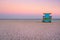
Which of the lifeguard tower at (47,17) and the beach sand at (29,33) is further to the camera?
the lifeguard tower at (47,17)

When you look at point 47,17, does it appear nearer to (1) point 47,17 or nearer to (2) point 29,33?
(1) point 47,17

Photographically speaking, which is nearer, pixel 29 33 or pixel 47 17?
pixel 29 33

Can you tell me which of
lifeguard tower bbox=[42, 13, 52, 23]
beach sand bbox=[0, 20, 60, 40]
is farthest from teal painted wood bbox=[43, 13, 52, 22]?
beach sand bbox=[0, 20, 60, 40]

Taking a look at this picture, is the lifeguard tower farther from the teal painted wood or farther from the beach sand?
the beach sand

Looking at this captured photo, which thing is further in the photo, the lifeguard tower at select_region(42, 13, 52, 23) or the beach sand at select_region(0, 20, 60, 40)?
the lifeguard tower at select_region(42, 13, 52, 23)

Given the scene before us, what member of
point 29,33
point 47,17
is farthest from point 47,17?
point 29,33

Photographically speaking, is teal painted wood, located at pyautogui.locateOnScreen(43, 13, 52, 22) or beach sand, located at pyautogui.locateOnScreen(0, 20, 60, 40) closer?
beach sand, located at pyautogui.locateOnScreen(0, 20, 60, 40)

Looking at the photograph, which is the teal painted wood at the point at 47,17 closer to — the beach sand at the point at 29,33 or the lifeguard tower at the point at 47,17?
the lifeguard tower at the point at 47,17

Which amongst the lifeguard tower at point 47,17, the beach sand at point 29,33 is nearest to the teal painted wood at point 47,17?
the lifeguard tower at point 47,17

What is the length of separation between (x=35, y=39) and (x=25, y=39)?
277 millimetres

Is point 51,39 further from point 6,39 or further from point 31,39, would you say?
point 6,39

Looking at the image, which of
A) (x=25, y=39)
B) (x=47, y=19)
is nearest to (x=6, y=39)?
(x=25, y=39)

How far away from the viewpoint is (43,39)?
482cm

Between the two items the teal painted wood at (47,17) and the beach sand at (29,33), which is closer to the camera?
the beach sand at (29,33)
